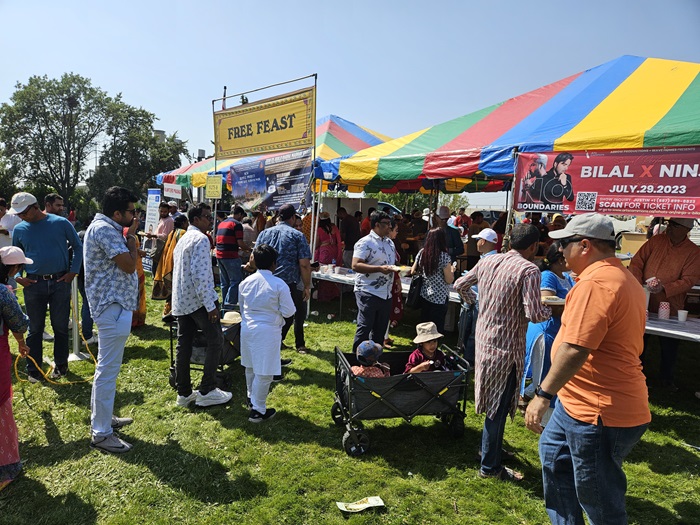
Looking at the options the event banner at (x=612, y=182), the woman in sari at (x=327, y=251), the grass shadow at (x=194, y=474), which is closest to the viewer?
the grass shadow at (x=194, y=474)

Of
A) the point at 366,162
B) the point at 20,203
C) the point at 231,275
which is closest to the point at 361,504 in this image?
the point at 20,203

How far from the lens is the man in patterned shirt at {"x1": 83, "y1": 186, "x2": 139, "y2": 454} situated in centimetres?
326

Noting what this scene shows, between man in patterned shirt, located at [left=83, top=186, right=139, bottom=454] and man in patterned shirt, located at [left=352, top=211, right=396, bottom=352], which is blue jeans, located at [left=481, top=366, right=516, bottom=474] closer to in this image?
man in patterned shirt, located at [left=352, top=211, right=396, bottom=352]

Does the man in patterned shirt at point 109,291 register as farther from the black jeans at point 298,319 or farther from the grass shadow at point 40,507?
the black jeans at point 298,319

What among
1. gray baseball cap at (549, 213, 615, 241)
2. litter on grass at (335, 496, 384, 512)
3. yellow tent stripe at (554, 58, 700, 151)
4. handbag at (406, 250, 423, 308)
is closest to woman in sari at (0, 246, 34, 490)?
litter on grass at (335, 496, 384, 512)

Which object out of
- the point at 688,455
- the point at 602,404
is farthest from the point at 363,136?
the point at 602,404

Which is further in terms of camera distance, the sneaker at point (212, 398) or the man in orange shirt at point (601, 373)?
the sneaker at point (212, 398)

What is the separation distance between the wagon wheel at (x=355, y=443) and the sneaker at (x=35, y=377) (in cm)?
358

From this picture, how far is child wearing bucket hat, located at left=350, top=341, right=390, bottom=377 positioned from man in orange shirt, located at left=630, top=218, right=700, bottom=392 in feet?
11.2

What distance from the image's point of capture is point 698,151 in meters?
4.17

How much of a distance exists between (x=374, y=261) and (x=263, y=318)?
1.51 meters

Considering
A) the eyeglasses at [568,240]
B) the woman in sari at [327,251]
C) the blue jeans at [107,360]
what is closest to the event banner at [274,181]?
the woman in sari at [327,251]

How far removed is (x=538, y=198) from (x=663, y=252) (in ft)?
5.25

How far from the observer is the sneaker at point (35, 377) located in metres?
4.72
